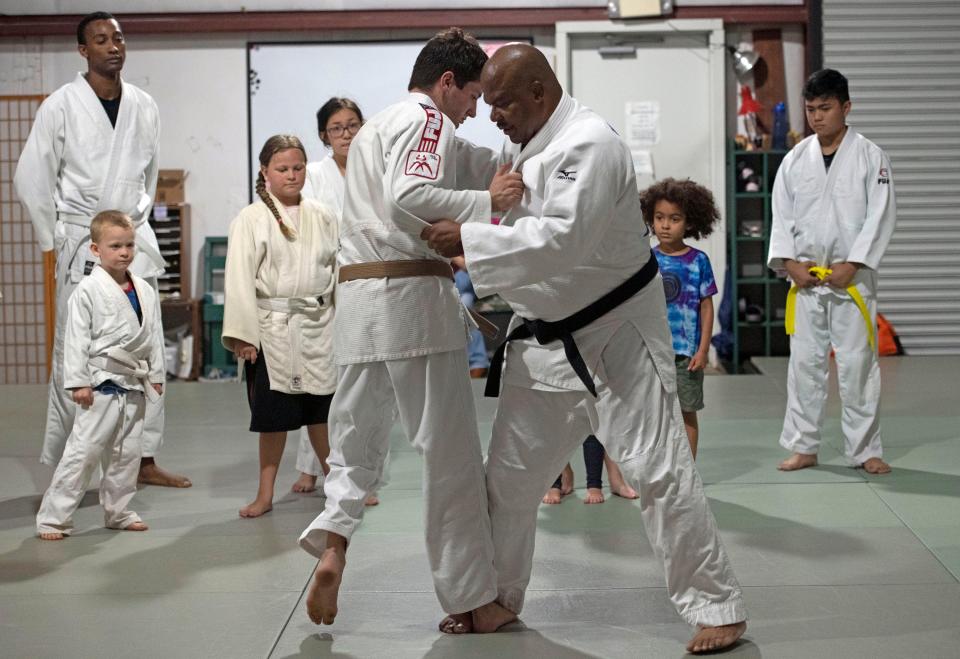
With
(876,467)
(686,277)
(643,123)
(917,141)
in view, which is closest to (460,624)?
(686,277)

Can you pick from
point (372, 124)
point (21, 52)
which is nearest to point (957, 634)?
point (372, 124)

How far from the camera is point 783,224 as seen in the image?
15.9 ft

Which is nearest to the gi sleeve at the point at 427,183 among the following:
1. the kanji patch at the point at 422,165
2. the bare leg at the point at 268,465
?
the kanji patch at the point at 422,165

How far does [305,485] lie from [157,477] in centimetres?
69

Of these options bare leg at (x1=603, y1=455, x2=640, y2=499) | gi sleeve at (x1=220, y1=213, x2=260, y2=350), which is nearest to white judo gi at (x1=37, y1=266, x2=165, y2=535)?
gi sleeve at (x1=220, y1=213, x2=260, y2=350)

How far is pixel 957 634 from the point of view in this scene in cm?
274

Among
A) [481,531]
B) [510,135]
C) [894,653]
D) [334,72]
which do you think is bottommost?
[894,653]

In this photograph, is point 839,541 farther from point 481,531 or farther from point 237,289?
point 237,289

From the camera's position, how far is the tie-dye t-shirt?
420cm

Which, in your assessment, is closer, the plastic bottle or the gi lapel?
the gi lapel

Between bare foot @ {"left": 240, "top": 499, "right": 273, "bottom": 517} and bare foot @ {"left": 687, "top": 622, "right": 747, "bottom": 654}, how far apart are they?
Answer: 1945 millimetres

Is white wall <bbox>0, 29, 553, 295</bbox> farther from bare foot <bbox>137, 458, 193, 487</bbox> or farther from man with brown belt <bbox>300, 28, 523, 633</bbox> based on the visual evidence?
man with brown belt <bbox>300, 28, 523, 633</bbox>

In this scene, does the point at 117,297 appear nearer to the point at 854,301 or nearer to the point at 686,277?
the point at 686,277

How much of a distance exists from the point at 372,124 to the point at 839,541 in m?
1.98
